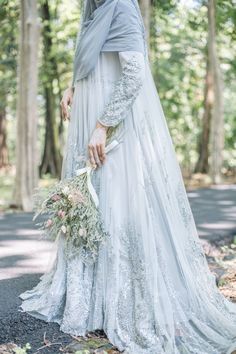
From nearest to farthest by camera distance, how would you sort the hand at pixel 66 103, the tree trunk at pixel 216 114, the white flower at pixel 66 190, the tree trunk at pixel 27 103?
the white flower at pixel 66 190 → the hand at pixel 66 103 → the tree trunk at pixel 27 103 → the tree trunk at pixel 216 114

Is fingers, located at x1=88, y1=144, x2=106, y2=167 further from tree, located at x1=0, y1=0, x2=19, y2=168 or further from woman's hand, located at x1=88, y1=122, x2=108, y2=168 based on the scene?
tree, located at x1=0, y1=0, x2=19, y2=168

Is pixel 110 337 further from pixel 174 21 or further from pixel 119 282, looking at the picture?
pixel 174 21

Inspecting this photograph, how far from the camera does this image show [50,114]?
48.4 ft

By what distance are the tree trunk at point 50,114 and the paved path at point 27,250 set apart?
6.09 m

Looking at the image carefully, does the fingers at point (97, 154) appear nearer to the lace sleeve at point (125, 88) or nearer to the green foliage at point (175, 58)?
the lace sleeve at point (125, 88)

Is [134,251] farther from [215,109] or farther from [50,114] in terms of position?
[50,114]

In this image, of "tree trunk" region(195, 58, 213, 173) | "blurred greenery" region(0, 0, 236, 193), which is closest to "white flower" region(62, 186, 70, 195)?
"blurred greenery" region(0, 0, 236, 193)

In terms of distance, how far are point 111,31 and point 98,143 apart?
58cm

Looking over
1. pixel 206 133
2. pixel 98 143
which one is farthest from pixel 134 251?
pixel 206 133

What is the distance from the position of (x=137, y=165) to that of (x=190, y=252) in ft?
1.99

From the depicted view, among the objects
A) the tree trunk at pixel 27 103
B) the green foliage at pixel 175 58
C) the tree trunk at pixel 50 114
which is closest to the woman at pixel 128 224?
the tree trunk at pixel 27 103

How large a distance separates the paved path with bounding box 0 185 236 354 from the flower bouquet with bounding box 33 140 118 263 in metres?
0.37

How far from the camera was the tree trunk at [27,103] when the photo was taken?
325 inches

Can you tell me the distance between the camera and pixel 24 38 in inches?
325
